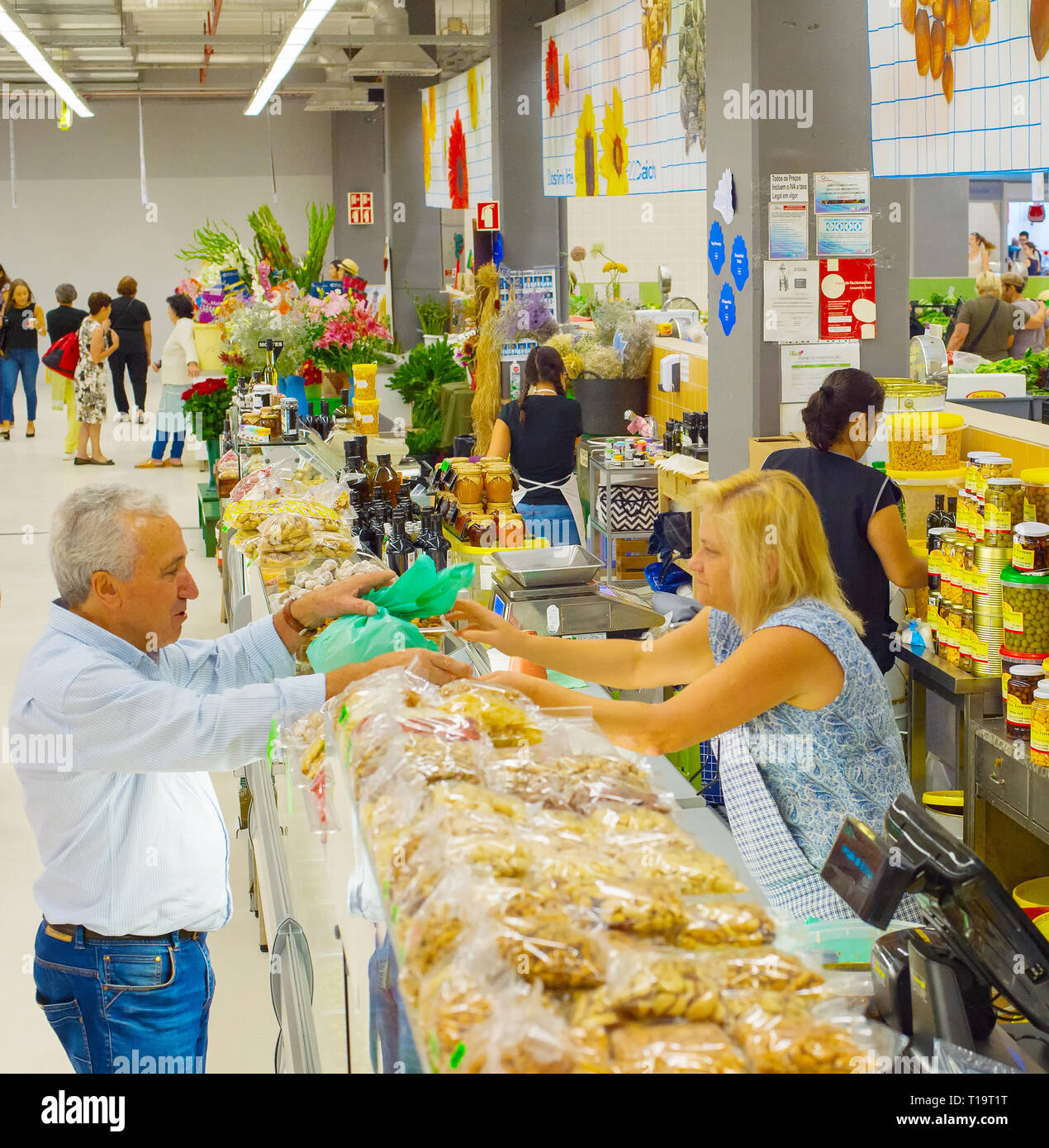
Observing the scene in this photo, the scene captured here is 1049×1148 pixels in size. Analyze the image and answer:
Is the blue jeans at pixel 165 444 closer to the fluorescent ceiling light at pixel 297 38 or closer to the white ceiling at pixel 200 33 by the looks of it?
the fluorescent ceiling light at pixel 297 38

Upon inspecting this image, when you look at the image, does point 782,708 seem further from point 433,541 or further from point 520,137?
point 520,137

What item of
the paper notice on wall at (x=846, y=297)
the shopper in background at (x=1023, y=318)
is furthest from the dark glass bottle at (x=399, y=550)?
the shopper in background at (x=1023, y=318)

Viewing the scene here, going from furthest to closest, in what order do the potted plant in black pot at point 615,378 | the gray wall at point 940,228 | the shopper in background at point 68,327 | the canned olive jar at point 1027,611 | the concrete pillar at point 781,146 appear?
the gray wall at point 940,228 → the shopper in background at point 68,327 → the potted plant in black pot at point 615,378 → the concrete pillar at point 781,146 → the canned olive jar at point 1027,611

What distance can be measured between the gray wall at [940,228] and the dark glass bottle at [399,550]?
45.2 ft

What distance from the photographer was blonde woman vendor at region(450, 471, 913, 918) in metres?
2.37

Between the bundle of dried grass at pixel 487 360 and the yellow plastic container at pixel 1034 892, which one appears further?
the bundle of dried grass at pixel 487 360

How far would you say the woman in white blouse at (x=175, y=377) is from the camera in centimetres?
1219

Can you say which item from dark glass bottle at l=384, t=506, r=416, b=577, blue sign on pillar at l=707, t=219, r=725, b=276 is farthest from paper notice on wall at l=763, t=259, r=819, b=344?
dark glass bottle at l=384, t=506, r=416, b=577

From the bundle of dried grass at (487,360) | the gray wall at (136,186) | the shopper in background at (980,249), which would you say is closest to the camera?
A: the bundle of dried grass at (487,360)

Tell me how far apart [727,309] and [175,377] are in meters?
8.19

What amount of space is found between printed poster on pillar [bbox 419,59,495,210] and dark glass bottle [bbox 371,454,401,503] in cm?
766

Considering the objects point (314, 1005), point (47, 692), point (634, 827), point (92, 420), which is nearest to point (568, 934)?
point (634, 827)

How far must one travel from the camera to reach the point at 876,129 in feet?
16.0

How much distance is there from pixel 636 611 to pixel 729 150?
231cm
